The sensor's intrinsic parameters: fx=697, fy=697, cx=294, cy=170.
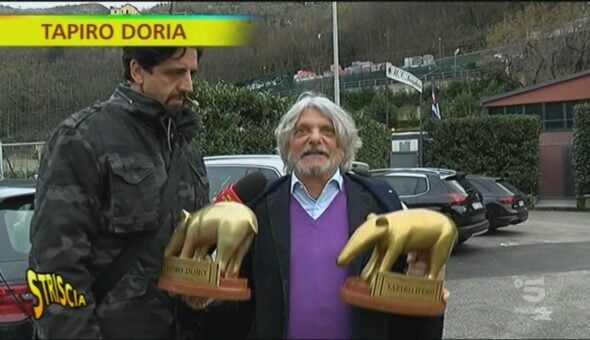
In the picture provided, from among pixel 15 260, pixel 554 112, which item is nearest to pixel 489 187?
pixel 15 260

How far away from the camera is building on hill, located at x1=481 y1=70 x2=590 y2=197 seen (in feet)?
82.6

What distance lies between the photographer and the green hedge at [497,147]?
23438mm

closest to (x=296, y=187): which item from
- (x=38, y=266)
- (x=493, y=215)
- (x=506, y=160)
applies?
(x=38, y=266)

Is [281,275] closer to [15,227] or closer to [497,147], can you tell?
[15,227]

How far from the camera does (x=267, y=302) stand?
7.01 ft

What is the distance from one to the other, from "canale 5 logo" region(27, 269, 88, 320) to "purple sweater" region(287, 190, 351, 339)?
645mm

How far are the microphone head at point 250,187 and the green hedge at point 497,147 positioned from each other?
72.8 ft

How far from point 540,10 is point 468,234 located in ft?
35.8

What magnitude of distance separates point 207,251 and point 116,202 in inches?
11.0

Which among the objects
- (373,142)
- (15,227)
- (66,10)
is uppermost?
(373,142)

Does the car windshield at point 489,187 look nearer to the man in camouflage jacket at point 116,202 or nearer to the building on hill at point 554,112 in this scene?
the building on hill at point 554,112

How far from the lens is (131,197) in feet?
6.19

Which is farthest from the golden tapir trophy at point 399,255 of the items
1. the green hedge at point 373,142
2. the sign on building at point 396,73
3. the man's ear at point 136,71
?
the green hedge at point 373,142

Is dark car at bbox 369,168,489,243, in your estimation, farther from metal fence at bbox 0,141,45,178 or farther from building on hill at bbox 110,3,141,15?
building on hill at bbox 110,3,141,15
